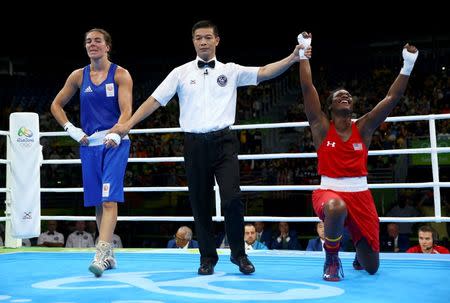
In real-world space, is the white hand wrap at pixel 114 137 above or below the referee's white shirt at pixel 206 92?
below

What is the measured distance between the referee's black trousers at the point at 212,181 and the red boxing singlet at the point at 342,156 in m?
0.45

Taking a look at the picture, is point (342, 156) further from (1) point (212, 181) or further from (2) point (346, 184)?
Answer: (1) point (212, 181)

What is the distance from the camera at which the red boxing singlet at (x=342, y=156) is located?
296cm

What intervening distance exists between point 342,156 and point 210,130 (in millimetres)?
666

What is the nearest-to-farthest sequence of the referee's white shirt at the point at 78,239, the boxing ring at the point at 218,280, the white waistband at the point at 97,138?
1. the boxing ring at the point at 218,280
2. the white waistband at the point at 97,138
3. the referee's white shirt at the point at 78,239

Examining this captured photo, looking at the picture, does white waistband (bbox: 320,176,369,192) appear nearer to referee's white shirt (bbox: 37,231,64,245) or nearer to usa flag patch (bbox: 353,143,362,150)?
usa flag patch (bbox: 353,143,362,150)

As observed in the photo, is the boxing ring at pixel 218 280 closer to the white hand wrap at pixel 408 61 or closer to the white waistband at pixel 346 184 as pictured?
the white waistband at pixel 346 184

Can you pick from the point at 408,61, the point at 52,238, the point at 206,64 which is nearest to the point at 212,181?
the point at 206,64

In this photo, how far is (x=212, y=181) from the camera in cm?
313

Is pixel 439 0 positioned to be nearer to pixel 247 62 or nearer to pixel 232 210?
pixel 247 62

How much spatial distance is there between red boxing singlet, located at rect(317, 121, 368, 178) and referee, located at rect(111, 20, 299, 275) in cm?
43

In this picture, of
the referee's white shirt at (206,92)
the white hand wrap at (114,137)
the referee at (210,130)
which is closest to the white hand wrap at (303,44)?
the referee at (210,130)

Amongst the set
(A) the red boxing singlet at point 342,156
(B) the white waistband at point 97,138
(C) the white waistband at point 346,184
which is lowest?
(C) the white waistband at point 346,184

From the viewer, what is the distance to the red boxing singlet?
9.70ft
